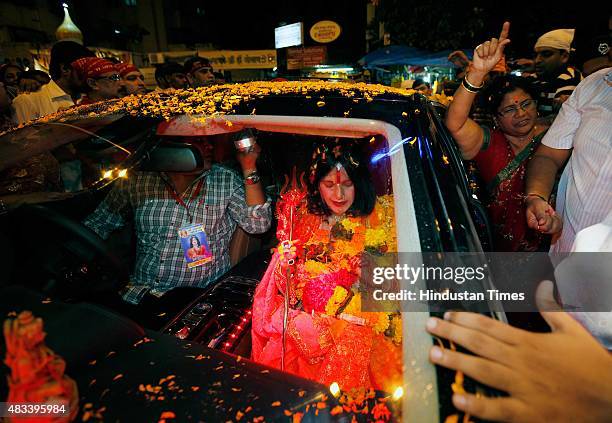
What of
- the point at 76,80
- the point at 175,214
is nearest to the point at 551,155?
the point at 175,214

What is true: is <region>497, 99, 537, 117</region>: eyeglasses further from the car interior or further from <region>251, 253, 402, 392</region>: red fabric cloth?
<region>251, 253, 402, 392</region>: red fabric cloth

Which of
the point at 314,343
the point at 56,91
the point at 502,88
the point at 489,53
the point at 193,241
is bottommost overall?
the point at 314,343

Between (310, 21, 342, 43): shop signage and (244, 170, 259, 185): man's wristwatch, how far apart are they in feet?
59.1

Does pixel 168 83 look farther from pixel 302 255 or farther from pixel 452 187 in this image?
pixel 452 187

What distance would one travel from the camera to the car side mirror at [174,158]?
178cm

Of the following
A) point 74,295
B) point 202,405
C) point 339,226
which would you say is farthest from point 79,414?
point 339,226

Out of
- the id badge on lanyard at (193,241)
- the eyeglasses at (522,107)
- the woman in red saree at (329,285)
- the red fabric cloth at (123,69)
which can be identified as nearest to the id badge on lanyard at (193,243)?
the id badge on lanyard at (193,241)

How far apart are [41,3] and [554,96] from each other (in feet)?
75.0

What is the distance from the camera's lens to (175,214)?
2229 mm

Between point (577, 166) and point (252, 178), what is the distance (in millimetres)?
1843

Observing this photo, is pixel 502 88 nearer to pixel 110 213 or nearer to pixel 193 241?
pixel 193 241

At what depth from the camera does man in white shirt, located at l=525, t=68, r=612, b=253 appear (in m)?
1.72

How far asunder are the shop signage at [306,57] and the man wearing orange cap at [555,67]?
15508 millimetres

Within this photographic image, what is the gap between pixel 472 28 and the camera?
13.6 metres
